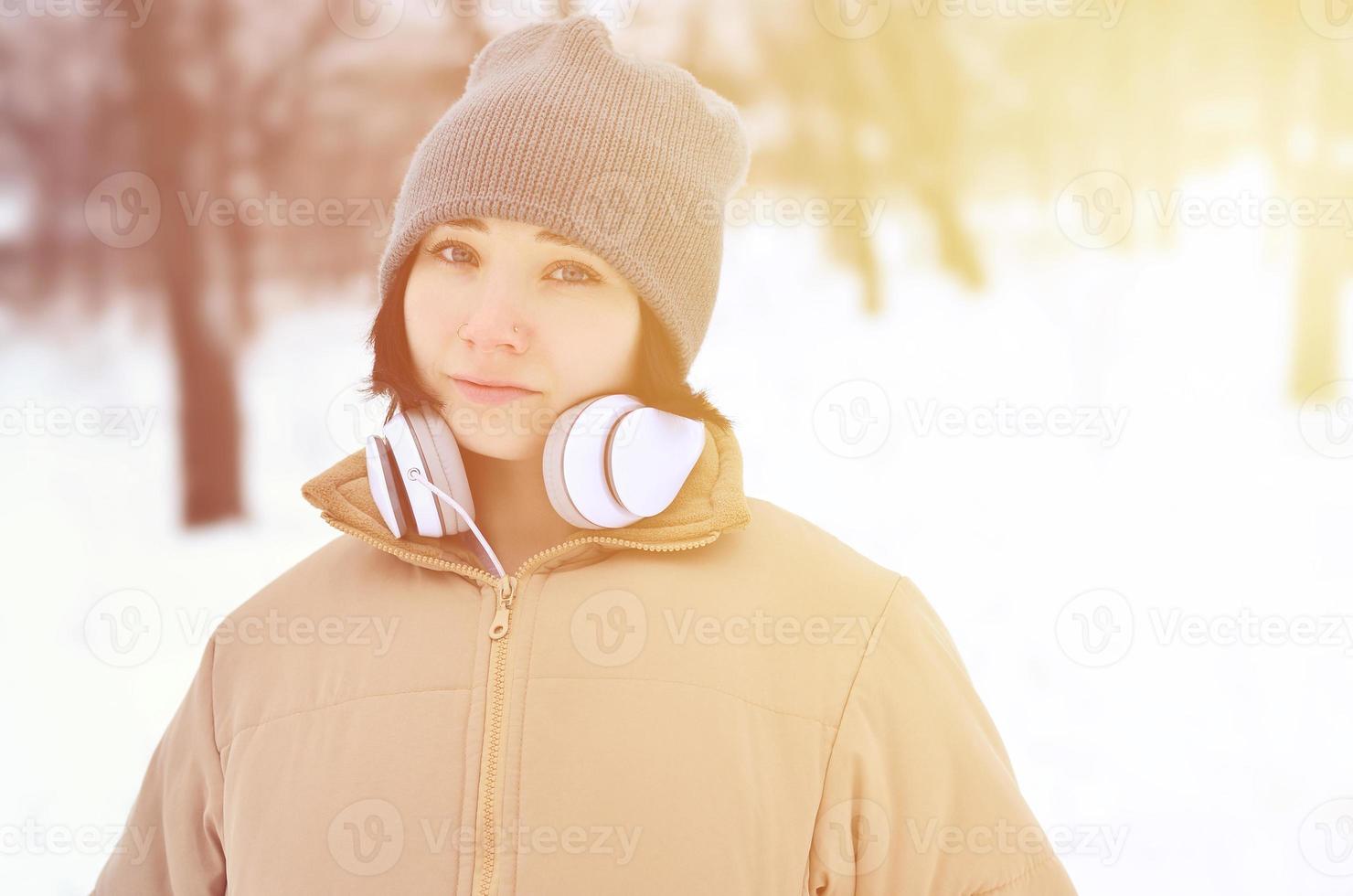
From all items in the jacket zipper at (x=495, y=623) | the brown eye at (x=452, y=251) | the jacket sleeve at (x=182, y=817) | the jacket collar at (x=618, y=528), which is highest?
the brown eye at (x=452, y=251)

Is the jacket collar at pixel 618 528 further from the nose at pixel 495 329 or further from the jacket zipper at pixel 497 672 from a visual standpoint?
the nose at pixel 495 329

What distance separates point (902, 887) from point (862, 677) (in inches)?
8.1

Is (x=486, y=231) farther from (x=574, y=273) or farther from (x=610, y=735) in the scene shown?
(x=610, y=735)

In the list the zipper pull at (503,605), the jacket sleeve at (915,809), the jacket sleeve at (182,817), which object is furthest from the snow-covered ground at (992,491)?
the zipper pull at (503,605)

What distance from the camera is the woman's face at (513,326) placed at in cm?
105

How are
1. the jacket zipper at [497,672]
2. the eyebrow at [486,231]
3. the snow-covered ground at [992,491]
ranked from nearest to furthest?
the jacket zipper at [497,672], the eyebrow at [486,231], the snow-covered ground at [992,491]

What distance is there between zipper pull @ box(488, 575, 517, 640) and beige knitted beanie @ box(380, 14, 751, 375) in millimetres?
312

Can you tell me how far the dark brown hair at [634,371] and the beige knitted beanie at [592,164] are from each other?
0.05ft

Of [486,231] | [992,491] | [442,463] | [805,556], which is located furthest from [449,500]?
[992,491]

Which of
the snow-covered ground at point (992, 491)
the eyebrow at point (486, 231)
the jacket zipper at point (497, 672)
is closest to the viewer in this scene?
the jacket zipper at point (497, 672)

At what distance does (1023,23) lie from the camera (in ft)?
8.00

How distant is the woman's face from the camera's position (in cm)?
105

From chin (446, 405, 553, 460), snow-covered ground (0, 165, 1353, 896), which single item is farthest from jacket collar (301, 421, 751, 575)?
snow-covered ground (0, 165, 1353, 896)

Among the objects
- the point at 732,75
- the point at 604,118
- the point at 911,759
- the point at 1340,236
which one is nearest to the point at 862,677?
the point at 911,759
